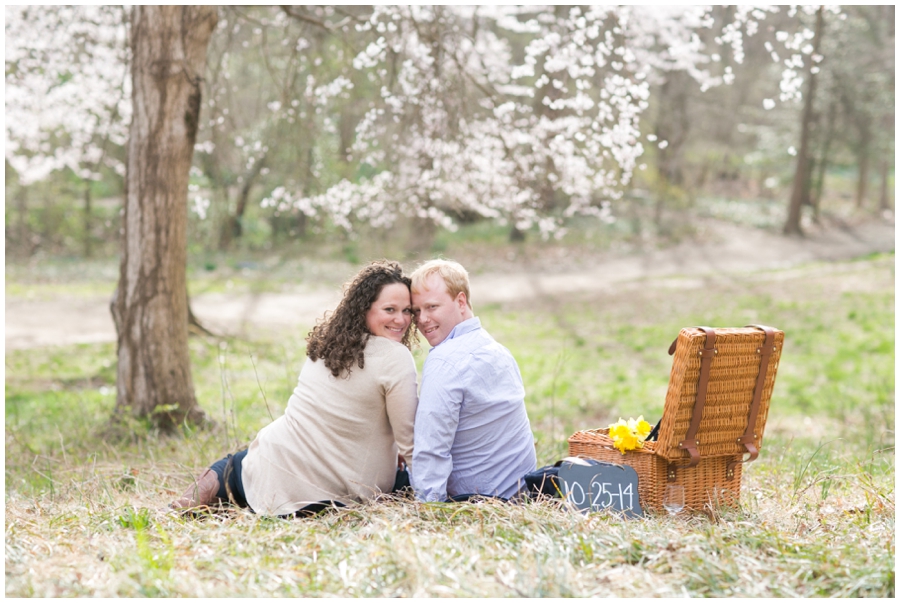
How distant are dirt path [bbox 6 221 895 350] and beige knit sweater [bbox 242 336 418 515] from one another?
4662 mm

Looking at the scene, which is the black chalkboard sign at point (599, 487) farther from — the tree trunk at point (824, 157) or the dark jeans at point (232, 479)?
the tree trunk at point (824, 157)

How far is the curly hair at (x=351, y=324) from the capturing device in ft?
11.1

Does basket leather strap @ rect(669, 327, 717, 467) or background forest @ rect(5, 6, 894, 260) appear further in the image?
background forest @ rect(5, 6, 894, 260)

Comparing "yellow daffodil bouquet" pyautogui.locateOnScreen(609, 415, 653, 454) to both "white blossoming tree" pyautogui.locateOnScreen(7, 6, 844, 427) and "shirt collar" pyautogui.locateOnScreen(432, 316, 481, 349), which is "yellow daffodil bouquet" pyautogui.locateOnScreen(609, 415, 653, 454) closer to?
"shirt collar" pyautogui.locateOnScreen(432, 316, 481, 349)

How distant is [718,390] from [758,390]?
0.77 feet

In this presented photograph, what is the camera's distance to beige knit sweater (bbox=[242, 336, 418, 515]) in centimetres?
340

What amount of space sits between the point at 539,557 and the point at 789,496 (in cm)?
177

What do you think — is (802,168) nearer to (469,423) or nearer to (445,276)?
(445,276)

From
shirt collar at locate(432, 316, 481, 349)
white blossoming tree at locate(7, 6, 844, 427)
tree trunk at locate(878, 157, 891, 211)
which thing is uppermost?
tree trunk at locate(878, 157, 891, 211)

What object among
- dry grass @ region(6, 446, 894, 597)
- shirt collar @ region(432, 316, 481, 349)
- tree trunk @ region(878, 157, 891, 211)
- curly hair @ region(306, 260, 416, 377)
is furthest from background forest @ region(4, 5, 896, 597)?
tree trunk @ region(878, 157, 891, 211)

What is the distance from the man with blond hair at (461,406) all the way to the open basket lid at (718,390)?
64 centimetres

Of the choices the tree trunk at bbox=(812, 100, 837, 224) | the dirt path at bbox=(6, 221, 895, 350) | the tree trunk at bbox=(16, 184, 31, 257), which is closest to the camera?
the dirt path at bbox=(6, 221, 895, 350)

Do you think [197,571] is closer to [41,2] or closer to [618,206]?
[41,2]

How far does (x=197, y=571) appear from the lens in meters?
2.66
